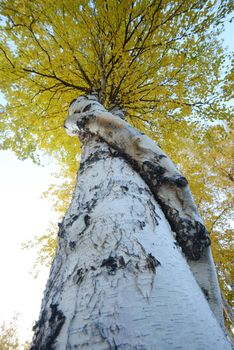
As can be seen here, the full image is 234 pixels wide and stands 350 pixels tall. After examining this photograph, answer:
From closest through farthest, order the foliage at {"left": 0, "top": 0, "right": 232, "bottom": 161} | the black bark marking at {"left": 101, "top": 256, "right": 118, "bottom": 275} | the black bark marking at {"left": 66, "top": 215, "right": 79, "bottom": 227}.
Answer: the black bark marking at {"left": 101, "top": 256, "right": 118, "bottom": 275} < the black bark marking at {"left": 66, "top": 215, "right": 79, "bottom": 227} < the foliage at {"left": 0, "top": 0, "right": 232, "bottom": 161}

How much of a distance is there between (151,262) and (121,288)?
Result: 0.49ft

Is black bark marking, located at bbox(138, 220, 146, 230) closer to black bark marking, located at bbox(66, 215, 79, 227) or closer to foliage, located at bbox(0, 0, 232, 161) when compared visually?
black bark marking, located at bbox(66, 215, 79, 227)

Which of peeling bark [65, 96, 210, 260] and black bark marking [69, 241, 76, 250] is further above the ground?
peeling bark [65, 96, 210, 260]

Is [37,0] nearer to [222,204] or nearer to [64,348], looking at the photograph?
[64,348]

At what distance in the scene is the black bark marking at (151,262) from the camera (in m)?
0.74

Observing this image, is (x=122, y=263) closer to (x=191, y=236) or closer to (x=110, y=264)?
(x=110, y=264)

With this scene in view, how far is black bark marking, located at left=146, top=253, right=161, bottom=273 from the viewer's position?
74cm

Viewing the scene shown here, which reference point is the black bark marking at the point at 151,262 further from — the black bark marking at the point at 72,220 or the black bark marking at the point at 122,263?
the black bark marking at the point at 72,220

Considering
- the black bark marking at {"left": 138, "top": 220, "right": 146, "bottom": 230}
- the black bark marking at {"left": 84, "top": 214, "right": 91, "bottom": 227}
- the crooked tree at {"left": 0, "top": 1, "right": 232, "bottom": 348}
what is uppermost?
the crooked tree at {"left": 0, "top": 1, "right": 232, "bottom": 348}

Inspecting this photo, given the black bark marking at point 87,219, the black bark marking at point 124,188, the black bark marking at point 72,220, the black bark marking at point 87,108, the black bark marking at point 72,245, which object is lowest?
the black bark marking at point 72,245

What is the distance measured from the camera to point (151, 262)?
0.75m

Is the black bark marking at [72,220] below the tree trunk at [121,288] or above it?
above

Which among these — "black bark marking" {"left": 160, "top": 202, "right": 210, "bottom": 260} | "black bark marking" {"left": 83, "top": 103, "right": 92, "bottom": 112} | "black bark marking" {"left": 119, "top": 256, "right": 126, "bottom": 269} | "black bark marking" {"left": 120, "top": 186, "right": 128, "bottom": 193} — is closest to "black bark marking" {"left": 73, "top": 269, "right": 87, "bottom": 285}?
"black bark marking" {"left": 119, "top": 256, "right": 126, "bottom": 269}

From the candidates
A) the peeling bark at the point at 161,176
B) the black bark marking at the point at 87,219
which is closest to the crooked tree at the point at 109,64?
the peeling bark at the point at 161,176
